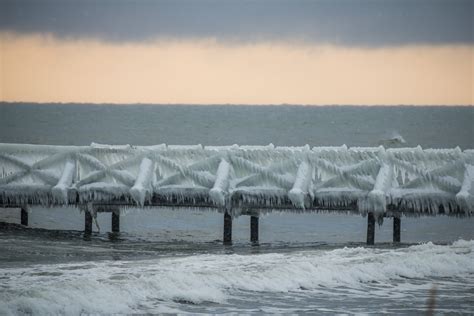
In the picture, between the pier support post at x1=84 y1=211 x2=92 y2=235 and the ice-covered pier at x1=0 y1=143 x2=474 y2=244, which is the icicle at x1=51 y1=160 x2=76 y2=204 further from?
the pier support post at x1=84 y1=211 x2=92 y2=235

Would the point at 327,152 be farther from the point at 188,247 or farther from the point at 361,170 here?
the point at 188,247

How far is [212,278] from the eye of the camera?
46.2 ft

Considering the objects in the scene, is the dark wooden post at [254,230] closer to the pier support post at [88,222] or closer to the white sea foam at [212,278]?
the pier support post at [88,222]

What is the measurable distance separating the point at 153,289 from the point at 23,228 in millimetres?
10085

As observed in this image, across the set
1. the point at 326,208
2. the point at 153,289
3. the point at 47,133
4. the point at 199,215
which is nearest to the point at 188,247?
the point at 326,208

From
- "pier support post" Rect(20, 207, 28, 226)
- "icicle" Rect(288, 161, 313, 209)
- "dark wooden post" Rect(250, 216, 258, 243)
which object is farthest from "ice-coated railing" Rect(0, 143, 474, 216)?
"pier support post" Rect(20, 207, 28, 226)

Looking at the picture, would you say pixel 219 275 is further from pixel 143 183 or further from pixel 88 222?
pixel 88 222

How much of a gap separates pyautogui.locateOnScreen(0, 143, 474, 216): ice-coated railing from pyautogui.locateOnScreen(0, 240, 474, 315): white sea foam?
3.08 m

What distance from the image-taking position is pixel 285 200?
21016 mm

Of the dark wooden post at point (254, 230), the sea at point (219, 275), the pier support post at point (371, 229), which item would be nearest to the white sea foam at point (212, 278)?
the sea at point (219, 275)

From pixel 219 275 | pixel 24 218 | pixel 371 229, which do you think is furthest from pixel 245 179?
pixel 219 275

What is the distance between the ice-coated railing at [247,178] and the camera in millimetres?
20766

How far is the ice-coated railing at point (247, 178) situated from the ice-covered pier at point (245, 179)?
18 mm

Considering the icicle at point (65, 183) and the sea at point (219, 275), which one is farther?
the icicle at point (65, 183)
